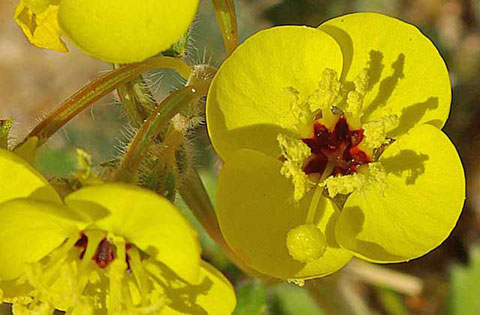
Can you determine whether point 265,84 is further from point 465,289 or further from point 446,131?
point 446,131

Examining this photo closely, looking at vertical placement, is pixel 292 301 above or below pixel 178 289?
below

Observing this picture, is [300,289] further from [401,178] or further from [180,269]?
[180,269]

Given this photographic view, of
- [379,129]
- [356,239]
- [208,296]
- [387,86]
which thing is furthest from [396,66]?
[208,296]

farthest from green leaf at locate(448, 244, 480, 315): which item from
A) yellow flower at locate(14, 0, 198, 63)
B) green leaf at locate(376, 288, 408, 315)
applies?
yellow flower at locate(14, 0, 198, 63)

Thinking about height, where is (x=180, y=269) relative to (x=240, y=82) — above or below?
below

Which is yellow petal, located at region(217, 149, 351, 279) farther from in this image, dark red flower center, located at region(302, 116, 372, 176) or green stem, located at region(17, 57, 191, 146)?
green stem, located at region(17, 57, 191, 146)

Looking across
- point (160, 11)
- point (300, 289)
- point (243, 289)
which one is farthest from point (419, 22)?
point (160, 11)

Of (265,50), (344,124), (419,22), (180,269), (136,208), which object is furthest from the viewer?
(419,22)
